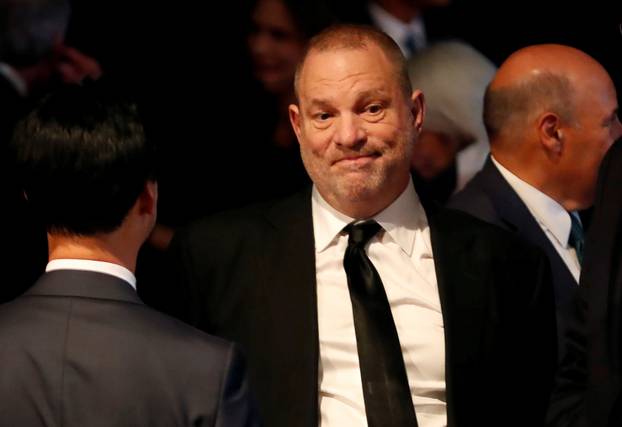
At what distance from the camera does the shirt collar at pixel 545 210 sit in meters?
3.78

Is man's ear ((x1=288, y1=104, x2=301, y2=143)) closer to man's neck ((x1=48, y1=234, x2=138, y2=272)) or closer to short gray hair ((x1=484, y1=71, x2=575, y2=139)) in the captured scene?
short gray hair ((x1=484, y1=71, x2=575, y2=139))

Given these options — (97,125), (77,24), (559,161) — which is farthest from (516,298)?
(77,24)

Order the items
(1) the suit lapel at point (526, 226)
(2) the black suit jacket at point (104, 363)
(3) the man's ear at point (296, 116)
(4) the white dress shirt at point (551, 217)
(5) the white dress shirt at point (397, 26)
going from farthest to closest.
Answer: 1. (5) the white dress shirt at point (397, 26)
2. (4) the white dress shirt at point (551, 217)
3. (1) the suit lapel at point (526, 226)
4. (3) the man's ear at point (296, 116)
5. (2) the black suit jacket at point (104, 363)

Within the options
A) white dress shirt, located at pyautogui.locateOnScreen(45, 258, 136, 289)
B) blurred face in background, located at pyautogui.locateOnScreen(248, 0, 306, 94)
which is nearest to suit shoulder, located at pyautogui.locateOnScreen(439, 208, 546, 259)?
white dress shirt, located at pyautogui.locateOnScreen(45, 258, 136, 289)

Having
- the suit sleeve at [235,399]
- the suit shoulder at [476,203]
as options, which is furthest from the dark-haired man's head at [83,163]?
the suit shoulder at [476,203]

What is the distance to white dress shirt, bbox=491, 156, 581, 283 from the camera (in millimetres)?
3773

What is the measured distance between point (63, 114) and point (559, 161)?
1.82 meters

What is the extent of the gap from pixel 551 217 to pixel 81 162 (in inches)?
68.7

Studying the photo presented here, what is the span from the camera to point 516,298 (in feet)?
11.0

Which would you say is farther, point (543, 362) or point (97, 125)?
point (543, 362)

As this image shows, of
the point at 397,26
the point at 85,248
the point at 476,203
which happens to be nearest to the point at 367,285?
the point at 476,203

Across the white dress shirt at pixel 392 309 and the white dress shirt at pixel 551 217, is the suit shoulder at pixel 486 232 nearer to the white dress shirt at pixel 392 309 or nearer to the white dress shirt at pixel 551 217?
the white dress shirt at pixel 392 309

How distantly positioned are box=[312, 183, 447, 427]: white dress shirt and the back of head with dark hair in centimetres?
89

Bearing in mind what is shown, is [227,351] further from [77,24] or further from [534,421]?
[77,24]
